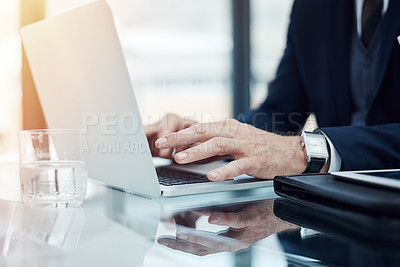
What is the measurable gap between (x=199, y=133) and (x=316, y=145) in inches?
9.8

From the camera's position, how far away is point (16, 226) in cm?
56

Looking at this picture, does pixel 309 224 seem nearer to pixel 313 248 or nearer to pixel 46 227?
pixel 313 248

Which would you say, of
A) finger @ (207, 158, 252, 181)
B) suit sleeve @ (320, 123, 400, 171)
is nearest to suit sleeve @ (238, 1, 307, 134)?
suit sleeve @ (320, 123, 400, 171)

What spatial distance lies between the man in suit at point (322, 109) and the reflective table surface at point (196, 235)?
163 mm

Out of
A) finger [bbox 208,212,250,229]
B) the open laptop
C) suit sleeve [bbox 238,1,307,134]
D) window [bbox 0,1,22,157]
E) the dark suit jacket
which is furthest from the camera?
window [bbox 0,1,22,157]

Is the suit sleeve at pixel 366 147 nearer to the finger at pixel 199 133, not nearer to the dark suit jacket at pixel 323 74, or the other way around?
the finger at pixel 199 133

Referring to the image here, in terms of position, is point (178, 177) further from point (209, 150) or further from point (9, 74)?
point (9, 74)

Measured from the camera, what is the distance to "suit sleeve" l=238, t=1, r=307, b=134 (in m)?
1.59

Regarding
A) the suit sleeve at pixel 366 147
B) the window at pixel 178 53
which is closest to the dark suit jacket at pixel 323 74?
the suit sleeve at pixel 366 147

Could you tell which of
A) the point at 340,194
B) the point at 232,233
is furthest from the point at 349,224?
the point at 232,233

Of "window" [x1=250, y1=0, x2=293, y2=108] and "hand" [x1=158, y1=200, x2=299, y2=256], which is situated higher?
"window" [x1=250, y1=0, x2=293, y2=108]

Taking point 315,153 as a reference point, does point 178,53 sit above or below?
above

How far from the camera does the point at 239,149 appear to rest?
85 cm

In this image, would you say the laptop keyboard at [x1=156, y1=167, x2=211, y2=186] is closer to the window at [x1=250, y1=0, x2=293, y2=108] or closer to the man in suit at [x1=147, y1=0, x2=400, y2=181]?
the man in suit at [x1=147, y1=0, x2=400, y2=181]
